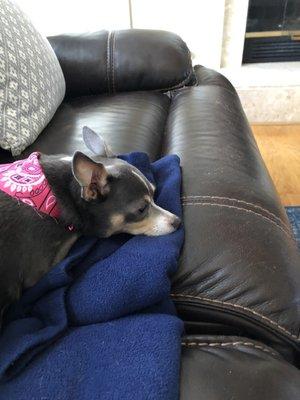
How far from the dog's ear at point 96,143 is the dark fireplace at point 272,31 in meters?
2.23

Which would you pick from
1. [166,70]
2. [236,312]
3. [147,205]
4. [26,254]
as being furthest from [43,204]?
[166,70]

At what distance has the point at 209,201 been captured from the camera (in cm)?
90

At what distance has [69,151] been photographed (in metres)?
1.26

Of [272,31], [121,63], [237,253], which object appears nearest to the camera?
[237,253]

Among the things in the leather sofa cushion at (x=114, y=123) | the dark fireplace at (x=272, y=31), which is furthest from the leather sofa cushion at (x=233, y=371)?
the dark fireplace at (x=272, y=31)

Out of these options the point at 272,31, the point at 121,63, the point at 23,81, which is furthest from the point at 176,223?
the point at 272,31

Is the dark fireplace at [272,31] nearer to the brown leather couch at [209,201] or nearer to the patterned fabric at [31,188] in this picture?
the brown leather couch at [209,201]

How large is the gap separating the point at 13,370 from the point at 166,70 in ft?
4.64

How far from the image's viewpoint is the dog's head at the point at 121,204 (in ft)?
2.95

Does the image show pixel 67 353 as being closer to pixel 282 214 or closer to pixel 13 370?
pixel 13 370

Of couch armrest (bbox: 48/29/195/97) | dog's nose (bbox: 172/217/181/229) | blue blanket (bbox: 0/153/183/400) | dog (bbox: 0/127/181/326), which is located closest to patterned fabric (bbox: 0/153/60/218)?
dog (bbox: 0/127/181/326)

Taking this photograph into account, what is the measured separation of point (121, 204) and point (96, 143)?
23 centimetres

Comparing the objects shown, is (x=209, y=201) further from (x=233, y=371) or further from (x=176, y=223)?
(x=233, y=371)

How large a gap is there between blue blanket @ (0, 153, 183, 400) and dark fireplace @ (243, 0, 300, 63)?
2496 millimetres
